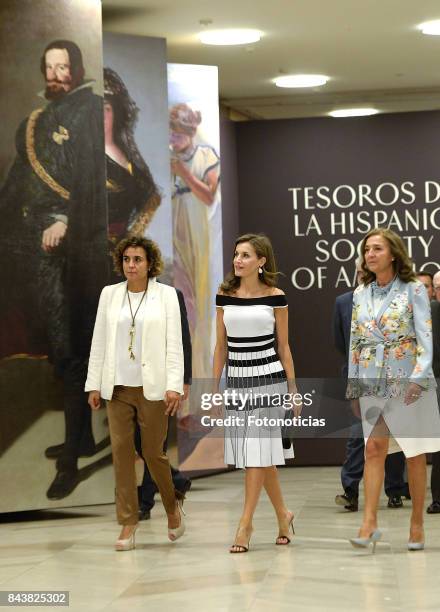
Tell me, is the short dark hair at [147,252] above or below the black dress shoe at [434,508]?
above

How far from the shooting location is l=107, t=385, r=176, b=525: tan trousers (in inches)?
269

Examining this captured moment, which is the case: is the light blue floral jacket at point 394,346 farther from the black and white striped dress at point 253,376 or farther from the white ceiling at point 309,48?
the white ceiling at point 309,48

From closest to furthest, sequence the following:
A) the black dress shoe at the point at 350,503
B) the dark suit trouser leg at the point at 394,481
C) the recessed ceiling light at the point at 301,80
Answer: the black dress shoe at the point at 350,503
the dark suit trouser leg at the point at 394,481
the recessed ceiling light at the point at 301,80

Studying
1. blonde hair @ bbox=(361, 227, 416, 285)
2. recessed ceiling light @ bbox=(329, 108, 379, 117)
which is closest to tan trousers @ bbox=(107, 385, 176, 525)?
blonde hair @ bbox=(361, 227, 416, 285)

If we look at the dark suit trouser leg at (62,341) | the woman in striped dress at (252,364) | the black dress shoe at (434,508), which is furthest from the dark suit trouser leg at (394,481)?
the dark suit trouser leg at (62,341)

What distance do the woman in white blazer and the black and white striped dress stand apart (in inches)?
13.1

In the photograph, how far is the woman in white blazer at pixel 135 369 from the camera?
6.78 m

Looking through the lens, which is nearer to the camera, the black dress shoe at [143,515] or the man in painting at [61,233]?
the man in painting at [61,233]

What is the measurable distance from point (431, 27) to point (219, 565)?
5.36 metres

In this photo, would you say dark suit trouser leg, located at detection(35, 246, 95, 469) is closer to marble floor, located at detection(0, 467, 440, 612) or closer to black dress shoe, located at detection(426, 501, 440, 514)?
marble floor, located at detection(0, 467, 440, 612)

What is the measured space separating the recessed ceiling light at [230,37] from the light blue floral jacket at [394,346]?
4.04 m

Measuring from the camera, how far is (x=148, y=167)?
9508 mm

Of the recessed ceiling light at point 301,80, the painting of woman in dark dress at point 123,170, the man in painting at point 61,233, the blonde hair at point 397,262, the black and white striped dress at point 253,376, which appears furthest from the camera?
the recessed ceiling light at point 301,80

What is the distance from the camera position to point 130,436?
6.85 meters
